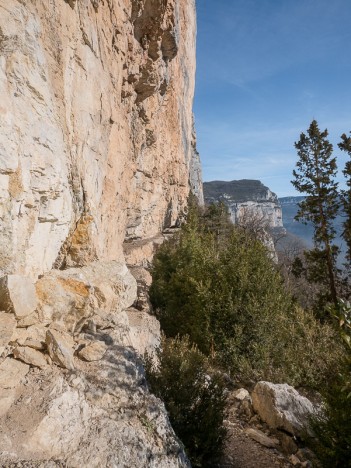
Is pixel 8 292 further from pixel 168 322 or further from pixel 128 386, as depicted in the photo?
pixel 168 322

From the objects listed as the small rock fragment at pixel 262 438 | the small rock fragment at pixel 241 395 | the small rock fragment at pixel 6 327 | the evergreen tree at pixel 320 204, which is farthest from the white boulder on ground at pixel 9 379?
the evergreen tree at pixel 320 204

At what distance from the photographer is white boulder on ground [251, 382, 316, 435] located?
22.9 ft

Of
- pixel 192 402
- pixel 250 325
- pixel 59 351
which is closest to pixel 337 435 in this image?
pixel 192 402

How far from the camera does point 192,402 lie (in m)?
5.82

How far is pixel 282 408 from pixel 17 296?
6.70 metres

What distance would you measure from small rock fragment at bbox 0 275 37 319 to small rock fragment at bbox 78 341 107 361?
3.14 feet

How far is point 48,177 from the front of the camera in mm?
5129

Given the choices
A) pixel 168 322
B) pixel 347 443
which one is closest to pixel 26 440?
pixel 347 443

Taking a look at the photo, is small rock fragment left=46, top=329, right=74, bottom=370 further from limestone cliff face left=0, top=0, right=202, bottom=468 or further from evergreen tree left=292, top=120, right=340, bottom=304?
evergreen tree left=292, top=120, right=340, bottom=304

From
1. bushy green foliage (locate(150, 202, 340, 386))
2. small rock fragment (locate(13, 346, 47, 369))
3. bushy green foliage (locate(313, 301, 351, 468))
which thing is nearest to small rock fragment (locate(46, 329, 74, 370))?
small rock fragment (locate(13, 346, 47, 369))

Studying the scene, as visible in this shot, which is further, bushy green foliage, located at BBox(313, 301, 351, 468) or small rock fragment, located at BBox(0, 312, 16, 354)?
bushy green foliage, located at BBox(313, 301, 351, 468)

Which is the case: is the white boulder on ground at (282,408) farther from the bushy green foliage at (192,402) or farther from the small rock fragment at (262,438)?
the bushy green foliage at (192,402)

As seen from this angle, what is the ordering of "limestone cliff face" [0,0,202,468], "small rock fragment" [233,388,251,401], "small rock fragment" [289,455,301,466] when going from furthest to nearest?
"small rock fragment" [233,388,251,401] → "small rock fragment" [289,455,301,466] → "limestone cliff face" [0,0,202,468]

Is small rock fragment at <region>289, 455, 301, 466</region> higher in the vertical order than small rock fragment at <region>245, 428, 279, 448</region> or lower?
higher
